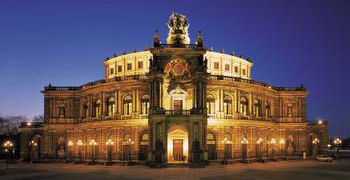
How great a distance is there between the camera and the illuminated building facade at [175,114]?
62.5m

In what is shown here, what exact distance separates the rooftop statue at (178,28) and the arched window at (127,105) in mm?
11710

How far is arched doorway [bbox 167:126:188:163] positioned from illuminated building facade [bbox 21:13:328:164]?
15 cm

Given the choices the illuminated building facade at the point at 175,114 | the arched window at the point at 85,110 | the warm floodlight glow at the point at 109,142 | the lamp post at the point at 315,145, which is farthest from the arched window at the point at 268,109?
the arched window at the point at 85,110

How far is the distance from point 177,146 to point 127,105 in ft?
40.5

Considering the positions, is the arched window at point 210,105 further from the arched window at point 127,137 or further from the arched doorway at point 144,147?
the arched window at point 127,137

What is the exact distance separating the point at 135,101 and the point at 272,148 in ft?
90.6

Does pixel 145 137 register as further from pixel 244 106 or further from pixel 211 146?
pixel 244 106

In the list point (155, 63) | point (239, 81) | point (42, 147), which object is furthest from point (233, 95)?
point (42, 147)

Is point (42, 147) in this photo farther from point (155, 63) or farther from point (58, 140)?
point (155, 63)

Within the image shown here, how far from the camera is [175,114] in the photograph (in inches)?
2424

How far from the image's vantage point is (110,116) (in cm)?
7212

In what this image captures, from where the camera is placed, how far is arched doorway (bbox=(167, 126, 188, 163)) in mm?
63219

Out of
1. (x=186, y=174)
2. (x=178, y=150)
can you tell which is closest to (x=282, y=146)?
(x=178, y=150)

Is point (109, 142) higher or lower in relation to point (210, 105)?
lower
